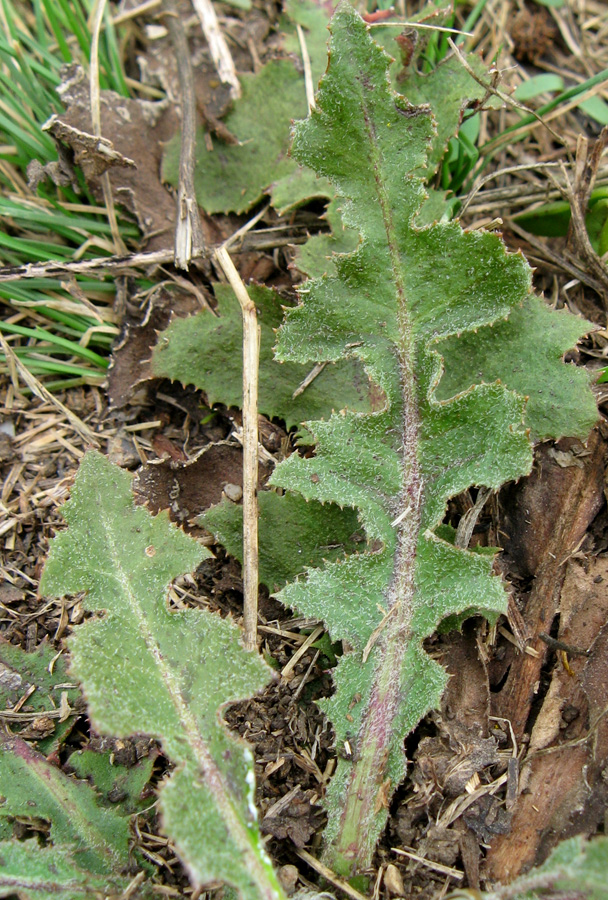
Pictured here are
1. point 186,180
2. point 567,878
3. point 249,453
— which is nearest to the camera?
point 567,878

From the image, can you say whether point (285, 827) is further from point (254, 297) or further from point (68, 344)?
point (68, 344)

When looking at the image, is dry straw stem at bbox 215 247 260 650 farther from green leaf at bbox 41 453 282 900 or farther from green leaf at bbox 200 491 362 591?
green leaf at bbox 41 453 282 900

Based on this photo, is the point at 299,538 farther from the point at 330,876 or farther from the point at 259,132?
the point at 259,132

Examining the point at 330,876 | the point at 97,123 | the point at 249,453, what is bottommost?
the point at 330,876

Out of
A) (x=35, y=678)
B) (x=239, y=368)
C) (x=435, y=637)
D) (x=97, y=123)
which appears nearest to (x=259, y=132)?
(x=97, y=123)

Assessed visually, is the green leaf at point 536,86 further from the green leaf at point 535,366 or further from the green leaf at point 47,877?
the green leaf at point 47,877

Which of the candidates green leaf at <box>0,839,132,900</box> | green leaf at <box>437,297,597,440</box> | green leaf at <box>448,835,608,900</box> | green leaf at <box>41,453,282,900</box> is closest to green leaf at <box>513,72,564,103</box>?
green leaf at <box>437,297,597,440</box>
